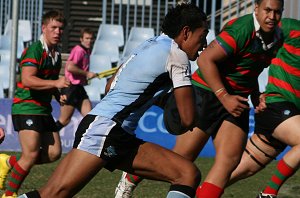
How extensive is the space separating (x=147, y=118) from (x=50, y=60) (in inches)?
232

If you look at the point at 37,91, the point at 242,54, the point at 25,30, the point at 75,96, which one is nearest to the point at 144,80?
the point at 242,54

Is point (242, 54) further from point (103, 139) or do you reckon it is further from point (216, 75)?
point (103, 139)

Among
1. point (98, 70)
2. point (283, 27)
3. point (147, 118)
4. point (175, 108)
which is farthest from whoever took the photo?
point (98, 70)

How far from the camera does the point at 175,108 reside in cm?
650

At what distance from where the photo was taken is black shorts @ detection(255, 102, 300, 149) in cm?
810

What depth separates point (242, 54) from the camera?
742 cm

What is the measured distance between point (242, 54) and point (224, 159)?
2.75 feet

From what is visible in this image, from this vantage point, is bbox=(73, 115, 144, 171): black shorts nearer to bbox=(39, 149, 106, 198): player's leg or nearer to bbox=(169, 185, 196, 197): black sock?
bbox=(39, 149, 106, 198): player's leg

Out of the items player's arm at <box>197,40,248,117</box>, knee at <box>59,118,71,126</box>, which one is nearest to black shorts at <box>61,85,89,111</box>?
knee at <box>59,118,71,126</box>

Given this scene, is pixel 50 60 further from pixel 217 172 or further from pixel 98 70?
pixel 98 70

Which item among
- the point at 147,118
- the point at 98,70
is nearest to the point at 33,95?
the point at 147,118

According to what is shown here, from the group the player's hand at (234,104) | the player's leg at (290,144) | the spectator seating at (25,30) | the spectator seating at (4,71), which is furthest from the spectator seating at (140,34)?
the player's hand at (234,104)

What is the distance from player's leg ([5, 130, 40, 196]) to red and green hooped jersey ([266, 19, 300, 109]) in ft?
7.53

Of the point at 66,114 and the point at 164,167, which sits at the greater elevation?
the point at 164,167
